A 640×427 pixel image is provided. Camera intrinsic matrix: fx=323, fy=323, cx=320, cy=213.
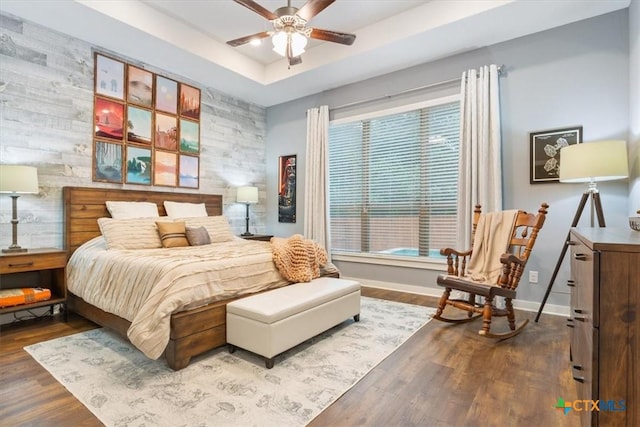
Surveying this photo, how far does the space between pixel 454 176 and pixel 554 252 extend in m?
1.26

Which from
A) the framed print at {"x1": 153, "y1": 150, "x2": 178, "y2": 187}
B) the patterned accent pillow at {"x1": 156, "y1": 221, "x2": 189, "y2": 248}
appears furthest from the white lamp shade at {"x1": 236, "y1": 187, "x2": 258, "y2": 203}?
the patterned accent pillow at {"x1": 156, "y1": 221, "x2": 189, "y2": 248}

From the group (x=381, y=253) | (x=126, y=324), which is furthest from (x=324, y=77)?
(x=126, y=324)

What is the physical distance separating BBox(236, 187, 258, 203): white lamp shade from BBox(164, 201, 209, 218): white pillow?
69 centimetres

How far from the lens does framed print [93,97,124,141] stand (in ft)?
11.7

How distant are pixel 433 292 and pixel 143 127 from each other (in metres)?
4.08

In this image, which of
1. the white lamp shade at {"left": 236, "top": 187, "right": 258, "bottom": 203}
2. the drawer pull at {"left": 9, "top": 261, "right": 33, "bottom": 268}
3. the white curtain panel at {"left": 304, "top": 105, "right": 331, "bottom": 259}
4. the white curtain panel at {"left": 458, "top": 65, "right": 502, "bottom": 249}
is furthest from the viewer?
the white lamp shade at {"left": 236, "top": 187, "right": 258, "bottom": 203}

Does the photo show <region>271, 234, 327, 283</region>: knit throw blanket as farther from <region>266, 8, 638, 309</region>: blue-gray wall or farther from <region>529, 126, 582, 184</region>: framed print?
<region>529, 126, 582, 184</region>: framed print

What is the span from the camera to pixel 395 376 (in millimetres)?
1991

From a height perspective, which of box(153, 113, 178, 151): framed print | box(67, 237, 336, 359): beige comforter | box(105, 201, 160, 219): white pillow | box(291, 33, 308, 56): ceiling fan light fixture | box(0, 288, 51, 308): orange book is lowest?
box(0, 288, 51, 308): orange book

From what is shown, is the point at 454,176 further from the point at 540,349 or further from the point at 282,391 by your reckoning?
the point at 282,391

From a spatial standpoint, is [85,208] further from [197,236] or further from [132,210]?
[197,236]

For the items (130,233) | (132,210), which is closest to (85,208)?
(132,210)

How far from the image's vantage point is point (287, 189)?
5340mm

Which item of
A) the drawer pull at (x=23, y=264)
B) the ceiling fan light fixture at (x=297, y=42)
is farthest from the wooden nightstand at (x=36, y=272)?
the ceiling fan light fixture at (x=297, y=42)
